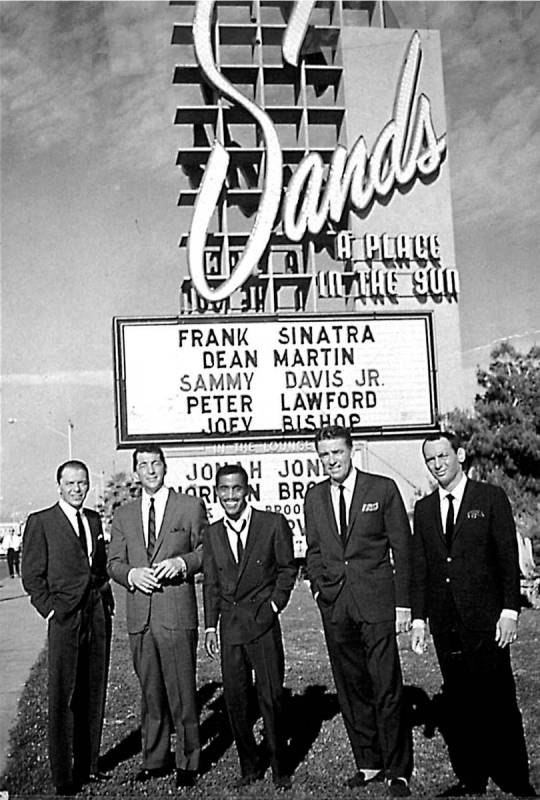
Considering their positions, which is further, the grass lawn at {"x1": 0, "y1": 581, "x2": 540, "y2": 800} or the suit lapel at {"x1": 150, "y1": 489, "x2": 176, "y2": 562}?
the suit lapel at {"x1": 150, "y1": 489, "x2": 176, "y2": 562}

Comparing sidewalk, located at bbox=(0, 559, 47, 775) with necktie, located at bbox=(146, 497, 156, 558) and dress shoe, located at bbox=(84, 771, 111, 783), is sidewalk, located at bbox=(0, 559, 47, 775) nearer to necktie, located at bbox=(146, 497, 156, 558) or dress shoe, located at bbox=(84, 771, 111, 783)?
dress shoe, located at bbox=(84, 771, 111, 783)

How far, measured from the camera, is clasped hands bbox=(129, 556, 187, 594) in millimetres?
4754

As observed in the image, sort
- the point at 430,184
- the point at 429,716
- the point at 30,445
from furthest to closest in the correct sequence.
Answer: the point at 430,184 → the point at 30,445 → the point at 429,716

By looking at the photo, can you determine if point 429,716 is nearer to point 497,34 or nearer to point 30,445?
point 30,445

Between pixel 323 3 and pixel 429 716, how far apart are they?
15.5ft

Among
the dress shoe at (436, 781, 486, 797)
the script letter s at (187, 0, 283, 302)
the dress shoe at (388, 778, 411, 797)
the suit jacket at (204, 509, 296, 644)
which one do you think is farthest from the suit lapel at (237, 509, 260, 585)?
the script letter s at (187, 0, 283, 302)

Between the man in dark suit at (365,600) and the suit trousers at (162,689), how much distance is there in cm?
73

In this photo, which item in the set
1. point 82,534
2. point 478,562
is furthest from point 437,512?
point 82,534

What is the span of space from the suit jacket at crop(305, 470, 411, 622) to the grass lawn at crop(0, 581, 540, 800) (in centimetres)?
89

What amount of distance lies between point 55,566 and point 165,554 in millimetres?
540

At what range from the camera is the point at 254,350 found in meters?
6.10

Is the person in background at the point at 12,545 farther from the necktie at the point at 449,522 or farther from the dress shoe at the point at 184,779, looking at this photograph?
the necktie at the point at 449,522

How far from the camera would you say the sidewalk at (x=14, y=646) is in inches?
217

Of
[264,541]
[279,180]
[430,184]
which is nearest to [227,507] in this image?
[264,541]
